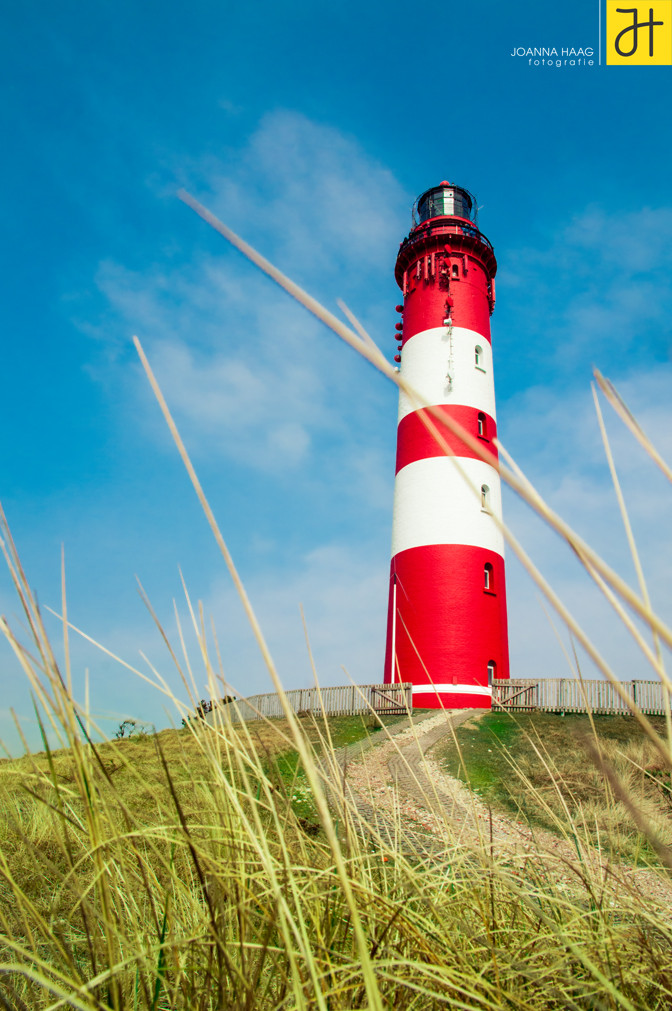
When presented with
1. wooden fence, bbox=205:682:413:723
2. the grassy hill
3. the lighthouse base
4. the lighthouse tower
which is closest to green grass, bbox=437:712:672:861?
the lighthouse base

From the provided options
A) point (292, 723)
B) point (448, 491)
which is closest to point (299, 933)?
point (292, 723)

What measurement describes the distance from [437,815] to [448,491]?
43.6 ft

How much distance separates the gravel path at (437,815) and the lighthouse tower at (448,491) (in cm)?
160

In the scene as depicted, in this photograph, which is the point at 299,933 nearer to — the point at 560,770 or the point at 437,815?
the point at 437,815

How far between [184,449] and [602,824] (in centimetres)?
575

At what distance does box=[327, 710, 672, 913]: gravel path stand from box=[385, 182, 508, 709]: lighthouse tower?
160 centimetres

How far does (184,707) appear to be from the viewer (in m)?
1.50

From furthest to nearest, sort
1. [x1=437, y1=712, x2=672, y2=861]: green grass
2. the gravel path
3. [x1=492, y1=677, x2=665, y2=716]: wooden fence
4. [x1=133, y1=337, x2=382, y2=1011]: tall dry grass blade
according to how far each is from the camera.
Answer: [x1=492, y1=677, x2=665, y2=716]: wooden fence < [x1=437, y1=712, x2=672, y2=861]: green grass < the gravel path < [x1=133, y1=337, x2=382, y2=1011]: tall dry grass blade

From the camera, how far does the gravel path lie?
1.58 m

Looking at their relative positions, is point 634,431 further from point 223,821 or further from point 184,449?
point 223,821

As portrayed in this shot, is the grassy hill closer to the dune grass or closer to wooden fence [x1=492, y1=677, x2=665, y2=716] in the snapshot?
the dune grass

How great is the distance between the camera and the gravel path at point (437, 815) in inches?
62.1

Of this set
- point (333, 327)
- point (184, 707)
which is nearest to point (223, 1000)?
point (184, 707)

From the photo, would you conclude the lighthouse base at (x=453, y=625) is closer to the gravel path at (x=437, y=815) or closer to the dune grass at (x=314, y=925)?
the gravel path at (x=437, y=815)
